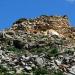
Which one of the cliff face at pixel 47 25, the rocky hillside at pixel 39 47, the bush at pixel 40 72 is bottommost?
the bush at pixel 40 72

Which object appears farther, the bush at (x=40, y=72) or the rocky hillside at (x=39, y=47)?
the rocky hillside at (x=39, y=47)

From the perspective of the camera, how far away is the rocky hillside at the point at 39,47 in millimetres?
27562

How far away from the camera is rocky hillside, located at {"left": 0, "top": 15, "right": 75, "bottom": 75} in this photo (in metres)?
27.6

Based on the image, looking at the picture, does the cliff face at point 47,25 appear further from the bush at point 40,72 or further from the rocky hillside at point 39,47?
the bush at point 40,72

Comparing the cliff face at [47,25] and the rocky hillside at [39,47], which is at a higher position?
the cliff face at [47,25]

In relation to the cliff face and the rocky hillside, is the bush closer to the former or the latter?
the rocky hillside

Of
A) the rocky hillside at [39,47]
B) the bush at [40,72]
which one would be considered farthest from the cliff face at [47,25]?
the bush at [40,72]

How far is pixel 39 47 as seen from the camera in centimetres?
3475

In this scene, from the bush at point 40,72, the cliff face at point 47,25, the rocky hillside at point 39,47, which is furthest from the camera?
the cliff face at point 47,25

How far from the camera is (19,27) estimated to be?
1604 inches

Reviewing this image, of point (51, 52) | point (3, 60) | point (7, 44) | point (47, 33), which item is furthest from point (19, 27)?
point (3, 60)

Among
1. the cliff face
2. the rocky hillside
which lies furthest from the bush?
the cliff face

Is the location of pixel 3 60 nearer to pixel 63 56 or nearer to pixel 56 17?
pixel 63 56

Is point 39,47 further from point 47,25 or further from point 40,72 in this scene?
point 40,72
